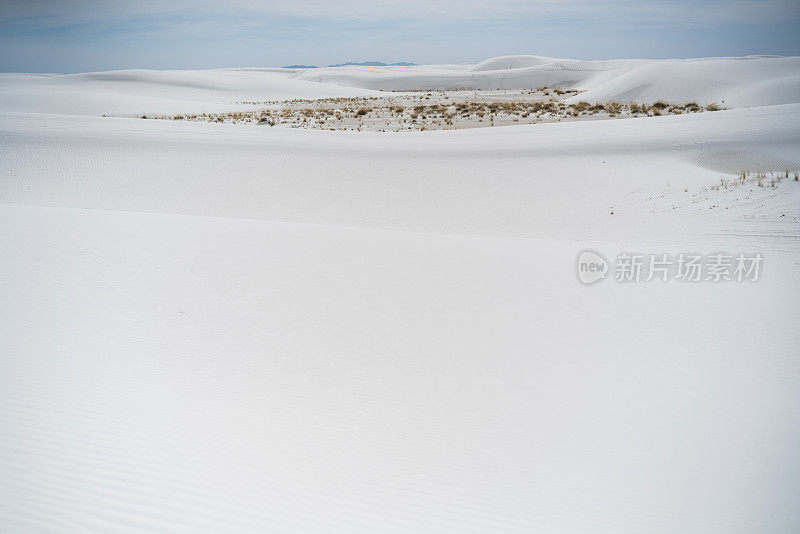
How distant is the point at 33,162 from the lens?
642 inches

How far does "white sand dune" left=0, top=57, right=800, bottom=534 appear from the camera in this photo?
3172mm

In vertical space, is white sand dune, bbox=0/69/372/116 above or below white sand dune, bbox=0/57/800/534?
above

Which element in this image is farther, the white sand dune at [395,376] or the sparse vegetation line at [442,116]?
the sparse vegetation line at [442,116]

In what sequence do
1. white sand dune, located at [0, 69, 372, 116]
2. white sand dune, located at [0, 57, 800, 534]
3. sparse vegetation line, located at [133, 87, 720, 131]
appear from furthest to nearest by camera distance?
1. white sand dune, located at [0, 69, 372, 116]
2. sparse vegetation line, located at [133, 87, 720, 131]
3. white sand dune, located at [0, 57, 800, 534]

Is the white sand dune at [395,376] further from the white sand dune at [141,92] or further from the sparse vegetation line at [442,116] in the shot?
the white sand dune at [141,92]

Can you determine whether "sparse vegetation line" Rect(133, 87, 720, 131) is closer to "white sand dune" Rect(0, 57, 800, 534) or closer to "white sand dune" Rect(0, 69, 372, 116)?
"white sand dune" Rect(0, 69, 372, 116)

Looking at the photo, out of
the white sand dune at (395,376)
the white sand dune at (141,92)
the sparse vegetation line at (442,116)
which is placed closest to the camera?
the white sand dune at (395,376)

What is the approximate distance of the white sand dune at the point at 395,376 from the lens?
3.17 meters

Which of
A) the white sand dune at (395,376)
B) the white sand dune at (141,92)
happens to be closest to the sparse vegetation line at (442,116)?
the white sand dune at (141,92)

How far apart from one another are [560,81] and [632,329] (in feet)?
210

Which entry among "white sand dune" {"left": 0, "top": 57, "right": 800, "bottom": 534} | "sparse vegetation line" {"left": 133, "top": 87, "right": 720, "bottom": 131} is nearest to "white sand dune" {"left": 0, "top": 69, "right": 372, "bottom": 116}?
"sparse vegetation line" {"left": 133, "top": 87, "right": 720, "bottom": 131}

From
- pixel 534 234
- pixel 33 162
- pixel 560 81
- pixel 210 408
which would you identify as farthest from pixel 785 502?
pixel 560 81

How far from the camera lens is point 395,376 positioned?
15.5 feet

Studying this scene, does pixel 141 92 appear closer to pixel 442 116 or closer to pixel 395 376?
pixel 442 116
